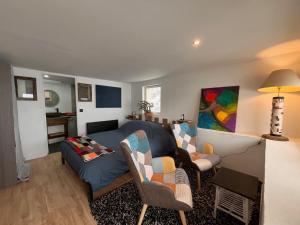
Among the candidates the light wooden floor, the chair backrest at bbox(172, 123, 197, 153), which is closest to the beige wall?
the chair backrest at bbox(172, 123, 197, 153)

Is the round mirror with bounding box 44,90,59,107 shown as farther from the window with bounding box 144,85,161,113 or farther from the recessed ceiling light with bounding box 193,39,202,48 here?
the recessed ceiling light with bounding box 193,39,202,48

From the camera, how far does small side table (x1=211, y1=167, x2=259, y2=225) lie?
129cm

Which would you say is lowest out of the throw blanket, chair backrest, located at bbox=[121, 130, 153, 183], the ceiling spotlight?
the throw blanket

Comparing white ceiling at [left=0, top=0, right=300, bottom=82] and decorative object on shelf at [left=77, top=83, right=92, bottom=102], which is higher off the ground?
white ceiling at [left=0, top=0, right=300, bottom=82]

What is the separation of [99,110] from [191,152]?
9.89ft

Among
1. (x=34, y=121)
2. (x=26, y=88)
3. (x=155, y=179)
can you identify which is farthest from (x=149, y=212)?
(x=26, y=88)

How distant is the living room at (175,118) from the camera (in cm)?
109

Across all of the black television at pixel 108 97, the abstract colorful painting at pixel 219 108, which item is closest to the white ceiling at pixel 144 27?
the abstract colorful painting at pixel 219 108

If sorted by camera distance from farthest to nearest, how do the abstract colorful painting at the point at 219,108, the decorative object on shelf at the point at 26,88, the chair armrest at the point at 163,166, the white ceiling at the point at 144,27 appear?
1. the decorative object on shelf at the point at 26,88
2. the abstract colorful painting at the point at 219,108
3. the chair armrest at the point at 163,166
4. the white ceiling at the point at 144,27

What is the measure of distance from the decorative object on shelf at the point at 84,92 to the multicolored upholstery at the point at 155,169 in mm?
2741

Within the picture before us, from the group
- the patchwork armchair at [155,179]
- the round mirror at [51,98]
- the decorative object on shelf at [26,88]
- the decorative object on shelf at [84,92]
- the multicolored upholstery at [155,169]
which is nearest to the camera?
the patchwork armchair at [155,179]

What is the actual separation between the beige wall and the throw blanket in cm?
195

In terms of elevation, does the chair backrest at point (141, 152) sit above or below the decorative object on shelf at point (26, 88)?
below

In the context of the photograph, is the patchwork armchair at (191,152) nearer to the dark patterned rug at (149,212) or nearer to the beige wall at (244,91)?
the dark patterned rug at (149,212)
